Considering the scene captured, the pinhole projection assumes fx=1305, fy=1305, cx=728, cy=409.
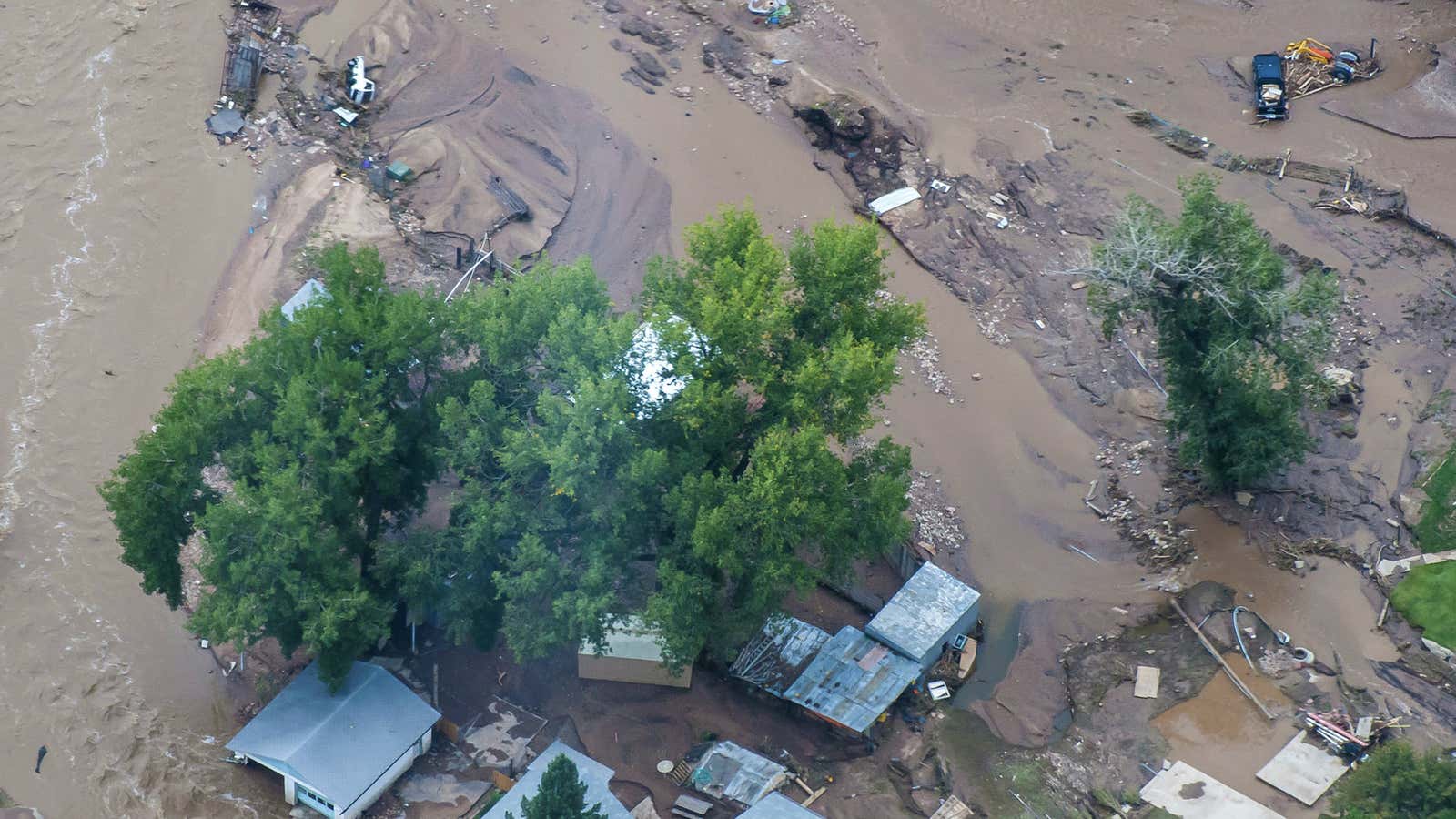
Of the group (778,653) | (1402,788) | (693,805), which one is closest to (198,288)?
(778,653)

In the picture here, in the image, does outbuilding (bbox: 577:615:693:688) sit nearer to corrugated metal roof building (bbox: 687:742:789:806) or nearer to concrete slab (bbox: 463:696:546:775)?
concrete slab (bbox: 463:696:546:775)

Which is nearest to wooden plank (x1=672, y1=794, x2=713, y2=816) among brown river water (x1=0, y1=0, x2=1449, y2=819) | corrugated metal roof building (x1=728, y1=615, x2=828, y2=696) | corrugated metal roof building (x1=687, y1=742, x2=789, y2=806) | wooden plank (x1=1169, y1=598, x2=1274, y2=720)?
corrugated metal roof building (x1=687, y1=742, x2=789, y2=806)

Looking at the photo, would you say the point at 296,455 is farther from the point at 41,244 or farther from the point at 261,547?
the point at 41,244

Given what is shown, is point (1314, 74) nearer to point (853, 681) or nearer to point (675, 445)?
point (853, 681)

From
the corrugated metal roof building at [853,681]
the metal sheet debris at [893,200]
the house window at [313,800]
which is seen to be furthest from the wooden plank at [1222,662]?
the house window at [313,800]

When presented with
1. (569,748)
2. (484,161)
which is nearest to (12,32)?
(484,161)

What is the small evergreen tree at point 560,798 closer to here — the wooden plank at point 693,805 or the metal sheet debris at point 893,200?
the wooden plank at point 693,805

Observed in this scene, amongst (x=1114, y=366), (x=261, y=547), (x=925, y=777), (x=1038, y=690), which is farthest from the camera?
(x=1114, y=366)
